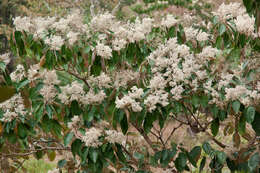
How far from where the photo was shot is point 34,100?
1.95 m

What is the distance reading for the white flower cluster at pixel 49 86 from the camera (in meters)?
1.93

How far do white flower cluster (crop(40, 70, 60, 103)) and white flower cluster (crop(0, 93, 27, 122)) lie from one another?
0.18 m

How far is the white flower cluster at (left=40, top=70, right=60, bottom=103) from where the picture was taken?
193cm

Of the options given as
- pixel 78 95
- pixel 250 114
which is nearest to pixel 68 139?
pixel 78 95

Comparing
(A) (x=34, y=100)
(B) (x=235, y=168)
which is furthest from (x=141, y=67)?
(B) (x=235, y=168)

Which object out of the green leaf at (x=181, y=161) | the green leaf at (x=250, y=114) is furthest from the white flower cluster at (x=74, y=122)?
the green leaf at (x=250, y=114)

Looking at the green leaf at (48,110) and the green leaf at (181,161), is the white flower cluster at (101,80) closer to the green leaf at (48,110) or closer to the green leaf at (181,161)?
the green leaf at (48,110)

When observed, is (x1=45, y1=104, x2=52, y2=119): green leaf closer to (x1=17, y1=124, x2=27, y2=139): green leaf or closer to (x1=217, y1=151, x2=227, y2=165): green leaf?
(x1=17, y1=124, x2=27, y2=139): green leaf

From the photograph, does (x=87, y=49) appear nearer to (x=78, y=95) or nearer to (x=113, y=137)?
(x=78, y=95)

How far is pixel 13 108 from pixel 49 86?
27cm

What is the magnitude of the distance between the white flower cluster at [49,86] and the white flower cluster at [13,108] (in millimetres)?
184

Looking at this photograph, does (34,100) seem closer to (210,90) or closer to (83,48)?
(83,48)

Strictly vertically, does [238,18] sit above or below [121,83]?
above

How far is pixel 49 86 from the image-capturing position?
1.95 metres
